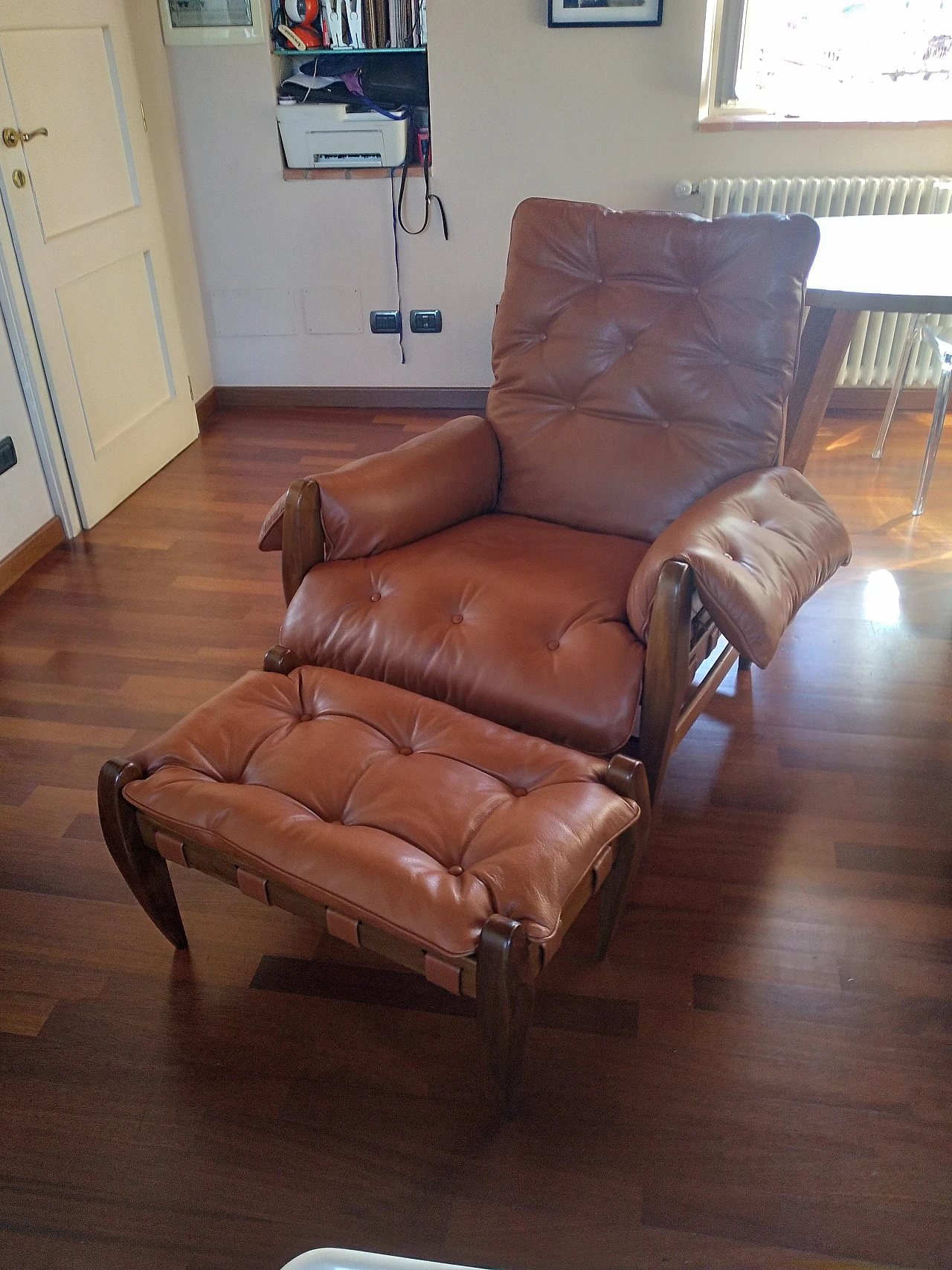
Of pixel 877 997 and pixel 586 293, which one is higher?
pixel 586 293

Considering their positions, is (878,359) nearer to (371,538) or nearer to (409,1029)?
(371,538)

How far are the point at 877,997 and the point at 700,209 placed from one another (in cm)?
267

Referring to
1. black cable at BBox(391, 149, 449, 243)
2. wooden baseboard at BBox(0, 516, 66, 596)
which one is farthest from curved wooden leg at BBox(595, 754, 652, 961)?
black cable at BBox(391, 149, 449, 243)

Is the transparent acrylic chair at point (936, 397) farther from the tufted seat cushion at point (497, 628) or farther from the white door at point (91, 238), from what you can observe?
the white door at point (91, 238)

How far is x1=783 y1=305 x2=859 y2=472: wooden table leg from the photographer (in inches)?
90.4

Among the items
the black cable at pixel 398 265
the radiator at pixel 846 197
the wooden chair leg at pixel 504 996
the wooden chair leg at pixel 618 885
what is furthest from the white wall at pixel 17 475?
the radiator at pixel 846 197

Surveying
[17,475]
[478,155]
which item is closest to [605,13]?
[478,155]

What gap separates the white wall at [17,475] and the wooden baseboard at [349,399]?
1.17 metres

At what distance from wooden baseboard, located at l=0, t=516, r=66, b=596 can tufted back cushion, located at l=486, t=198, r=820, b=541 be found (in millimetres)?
1456

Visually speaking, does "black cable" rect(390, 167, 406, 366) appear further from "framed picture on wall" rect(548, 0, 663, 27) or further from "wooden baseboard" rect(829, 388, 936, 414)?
"wooden baseboard" rect(829, 388, 936, 414)

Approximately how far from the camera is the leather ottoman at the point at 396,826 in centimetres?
121

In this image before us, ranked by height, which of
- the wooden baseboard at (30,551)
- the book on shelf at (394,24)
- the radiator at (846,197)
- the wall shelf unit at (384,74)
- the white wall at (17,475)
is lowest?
the wooden baseboard at (30,551)

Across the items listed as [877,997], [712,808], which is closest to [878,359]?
[712,808]

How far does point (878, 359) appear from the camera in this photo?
3.50 metres
